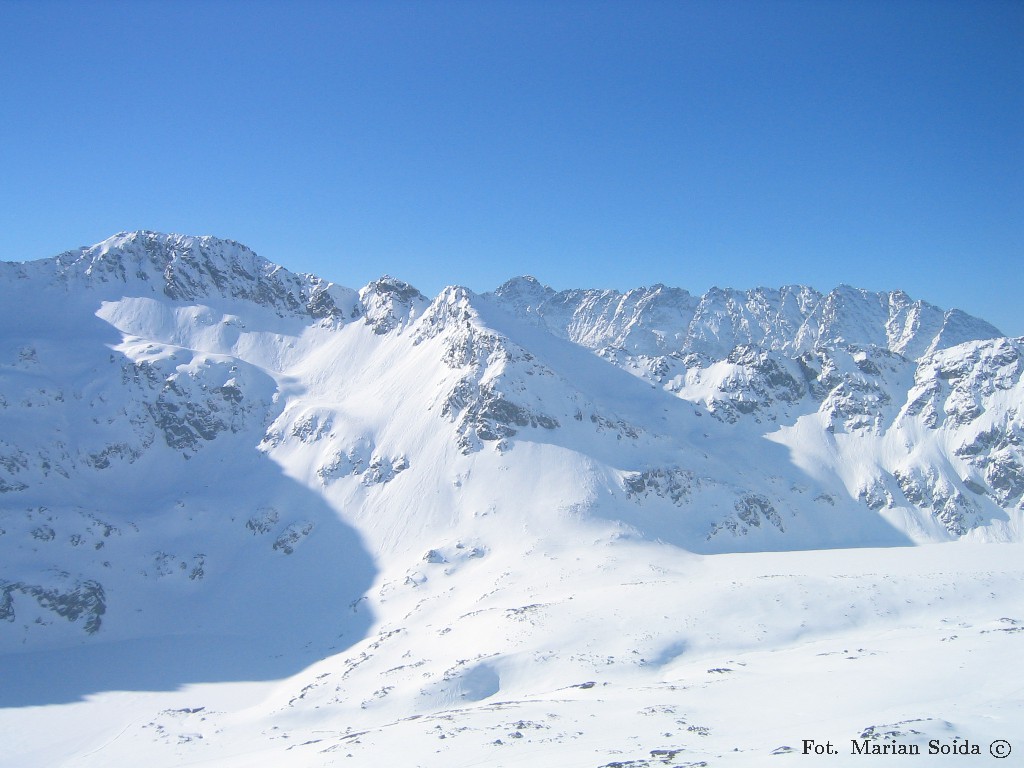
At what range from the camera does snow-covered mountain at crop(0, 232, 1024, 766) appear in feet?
247

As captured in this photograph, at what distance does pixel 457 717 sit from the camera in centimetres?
4631

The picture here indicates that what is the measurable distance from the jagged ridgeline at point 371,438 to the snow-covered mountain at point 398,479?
0.57 m

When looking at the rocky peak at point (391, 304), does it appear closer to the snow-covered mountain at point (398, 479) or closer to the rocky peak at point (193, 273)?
the snow-covered mountain at point (398, 479)

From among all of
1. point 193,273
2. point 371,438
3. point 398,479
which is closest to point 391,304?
point 371,438

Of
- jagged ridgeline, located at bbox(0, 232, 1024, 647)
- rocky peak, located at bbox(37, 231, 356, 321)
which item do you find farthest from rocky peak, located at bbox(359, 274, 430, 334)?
rocky peak, located at bbox(37, 231, 356, 321)

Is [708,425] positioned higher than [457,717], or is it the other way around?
[708,425]

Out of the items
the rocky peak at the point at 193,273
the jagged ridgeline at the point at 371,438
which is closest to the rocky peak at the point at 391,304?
the jagged ridgeline at the point at 371,438

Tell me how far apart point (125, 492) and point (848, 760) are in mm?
122167

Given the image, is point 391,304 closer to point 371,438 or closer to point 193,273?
point 371,438

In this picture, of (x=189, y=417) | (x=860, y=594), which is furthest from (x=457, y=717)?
(x=189, y=417)

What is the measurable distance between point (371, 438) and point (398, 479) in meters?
12.2

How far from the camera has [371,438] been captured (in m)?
125

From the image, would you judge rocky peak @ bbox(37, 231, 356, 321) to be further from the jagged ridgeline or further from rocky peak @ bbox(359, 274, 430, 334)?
rocky peak @ bbox(359, 274, 430, 334)

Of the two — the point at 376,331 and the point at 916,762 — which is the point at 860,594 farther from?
the point at 376,331
